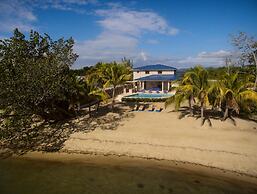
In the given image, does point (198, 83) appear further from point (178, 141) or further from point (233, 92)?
point (178, 141)

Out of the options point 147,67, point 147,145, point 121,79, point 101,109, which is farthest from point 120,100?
point 147,145

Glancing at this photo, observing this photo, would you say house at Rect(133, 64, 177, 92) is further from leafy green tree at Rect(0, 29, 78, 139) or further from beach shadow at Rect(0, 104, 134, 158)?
leafy green tree at Rect(0, 29, 78, 139)

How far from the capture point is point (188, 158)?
16.9 metres

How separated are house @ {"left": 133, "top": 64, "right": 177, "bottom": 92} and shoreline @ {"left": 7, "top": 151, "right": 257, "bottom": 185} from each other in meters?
25.4

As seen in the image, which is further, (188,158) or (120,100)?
(120,100)

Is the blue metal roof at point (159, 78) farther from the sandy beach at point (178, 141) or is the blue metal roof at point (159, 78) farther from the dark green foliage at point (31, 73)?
the dark green foliage at point (31, 73)

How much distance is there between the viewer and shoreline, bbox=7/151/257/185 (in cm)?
1483

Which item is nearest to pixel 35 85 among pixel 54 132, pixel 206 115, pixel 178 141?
pixel 54 132

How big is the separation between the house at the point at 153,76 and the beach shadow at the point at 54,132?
1810 centimetres

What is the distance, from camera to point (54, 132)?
22.1 m

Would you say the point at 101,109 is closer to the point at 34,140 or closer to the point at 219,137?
the point at 34,140

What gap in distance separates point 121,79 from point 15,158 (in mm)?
12125

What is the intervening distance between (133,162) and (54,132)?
880 centimetres

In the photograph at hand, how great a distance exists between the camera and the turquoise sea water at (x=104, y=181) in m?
13.5
